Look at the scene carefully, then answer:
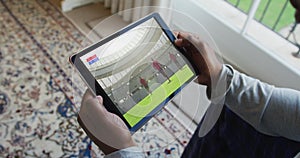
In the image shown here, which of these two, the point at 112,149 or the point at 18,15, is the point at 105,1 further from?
the point at 112,149

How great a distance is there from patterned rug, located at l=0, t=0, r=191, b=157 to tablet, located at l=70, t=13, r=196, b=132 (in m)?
0.20

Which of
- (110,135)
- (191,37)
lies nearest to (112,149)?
(110,135)

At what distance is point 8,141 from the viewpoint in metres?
1.16

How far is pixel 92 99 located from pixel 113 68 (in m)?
0.08

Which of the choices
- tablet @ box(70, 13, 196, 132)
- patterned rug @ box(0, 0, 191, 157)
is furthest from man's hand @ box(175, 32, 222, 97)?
patterned rug @ box(0, 0, 191, 157)

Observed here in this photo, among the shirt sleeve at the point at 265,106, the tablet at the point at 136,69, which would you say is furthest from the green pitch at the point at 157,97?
the shirt sleeve at the point at 265,106

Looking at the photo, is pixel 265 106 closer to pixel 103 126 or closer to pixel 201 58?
Answer: pixel 201 58

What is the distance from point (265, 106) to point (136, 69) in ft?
0.99

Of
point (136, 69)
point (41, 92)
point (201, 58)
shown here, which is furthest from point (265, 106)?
point (41, 92)

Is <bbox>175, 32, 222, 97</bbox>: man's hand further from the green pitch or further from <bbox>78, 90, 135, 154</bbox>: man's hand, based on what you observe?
<bbox>78, 90, 135, 154</bbox>: man's hand

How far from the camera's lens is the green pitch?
57cm

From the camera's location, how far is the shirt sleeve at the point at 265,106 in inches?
24.7

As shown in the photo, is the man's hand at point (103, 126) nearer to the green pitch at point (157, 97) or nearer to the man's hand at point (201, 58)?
the green pitch at point (157, 97)

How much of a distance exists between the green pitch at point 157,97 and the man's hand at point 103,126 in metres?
0.02
